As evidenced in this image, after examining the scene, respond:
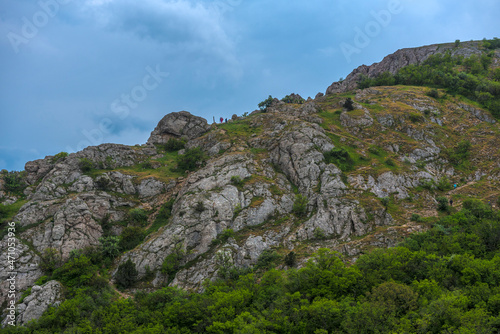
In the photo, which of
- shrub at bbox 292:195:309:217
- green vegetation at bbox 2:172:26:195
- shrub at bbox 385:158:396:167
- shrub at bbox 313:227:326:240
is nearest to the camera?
shrub at bbox 313:227:326:240

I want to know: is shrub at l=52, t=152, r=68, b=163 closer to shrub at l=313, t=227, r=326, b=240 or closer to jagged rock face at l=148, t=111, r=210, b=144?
jagged rock face at l=148, t=111, r=210, b=144

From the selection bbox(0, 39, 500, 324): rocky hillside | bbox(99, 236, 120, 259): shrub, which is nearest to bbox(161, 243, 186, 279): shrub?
bbox(0, 39, 500, 324): rocky hillside

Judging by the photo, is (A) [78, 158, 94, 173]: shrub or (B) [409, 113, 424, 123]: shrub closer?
(A) [78, 158, 94, 173]: shrub

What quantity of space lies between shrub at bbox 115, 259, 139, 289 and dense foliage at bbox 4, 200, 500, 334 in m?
0.31

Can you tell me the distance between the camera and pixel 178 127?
8644 centimetres

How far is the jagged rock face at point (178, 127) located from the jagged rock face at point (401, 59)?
66.5 meters

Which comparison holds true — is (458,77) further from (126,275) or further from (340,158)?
(126,275)

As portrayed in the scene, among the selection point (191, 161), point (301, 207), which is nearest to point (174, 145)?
point (191, 161)

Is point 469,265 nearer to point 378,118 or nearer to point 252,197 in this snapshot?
point 252,197

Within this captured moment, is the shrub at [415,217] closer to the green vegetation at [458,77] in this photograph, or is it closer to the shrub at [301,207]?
the shrub at [301,207]

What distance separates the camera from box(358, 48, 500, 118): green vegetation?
3011 inches

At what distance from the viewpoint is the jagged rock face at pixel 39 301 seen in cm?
3609

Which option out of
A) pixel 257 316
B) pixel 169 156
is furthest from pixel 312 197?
pixel 169 156

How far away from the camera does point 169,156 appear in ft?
250
